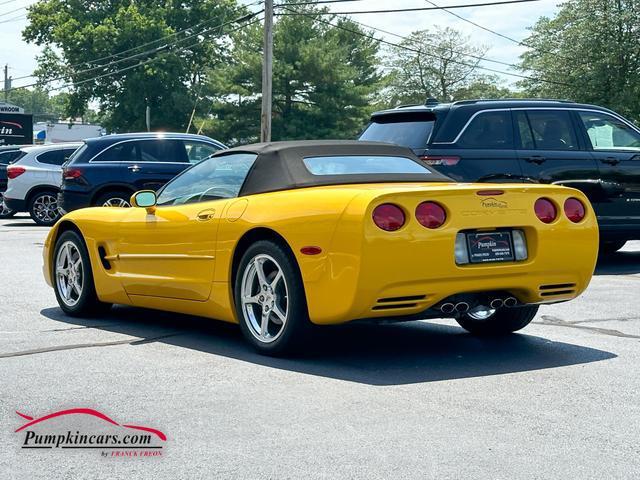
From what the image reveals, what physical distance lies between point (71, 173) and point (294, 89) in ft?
149

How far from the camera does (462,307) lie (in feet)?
20.2

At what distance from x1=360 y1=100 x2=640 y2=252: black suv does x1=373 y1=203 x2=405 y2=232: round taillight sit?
5.13m

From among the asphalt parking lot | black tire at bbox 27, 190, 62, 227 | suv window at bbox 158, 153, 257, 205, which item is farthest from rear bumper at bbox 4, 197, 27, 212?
suv window at bbox 158, 153, 257, 205

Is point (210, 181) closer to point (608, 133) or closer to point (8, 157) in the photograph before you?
point (608, 133)

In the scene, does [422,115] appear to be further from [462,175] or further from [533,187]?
[533,187]

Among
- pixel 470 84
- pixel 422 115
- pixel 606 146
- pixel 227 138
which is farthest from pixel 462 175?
pixel 470 84

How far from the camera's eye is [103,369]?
6066mm

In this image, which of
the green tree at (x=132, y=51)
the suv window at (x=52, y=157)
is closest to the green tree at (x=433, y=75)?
the green tree at (x=132, y=51)

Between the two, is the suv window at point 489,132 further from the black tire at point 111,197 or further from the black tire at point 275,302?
the black tire at point 111,197

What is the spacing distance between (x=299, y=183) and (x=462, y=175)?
15.5ft

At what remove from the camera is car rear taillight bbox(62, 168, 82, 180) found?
16.6m

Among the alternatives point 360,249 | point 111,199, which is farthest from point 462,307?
point 111,199

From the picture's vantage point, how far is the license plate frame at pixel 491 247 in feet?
20.1

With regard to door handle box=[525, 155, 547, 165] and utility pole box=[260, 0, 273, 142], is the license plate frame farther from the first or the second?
utility pole box=[260, 0, 273, 142]
